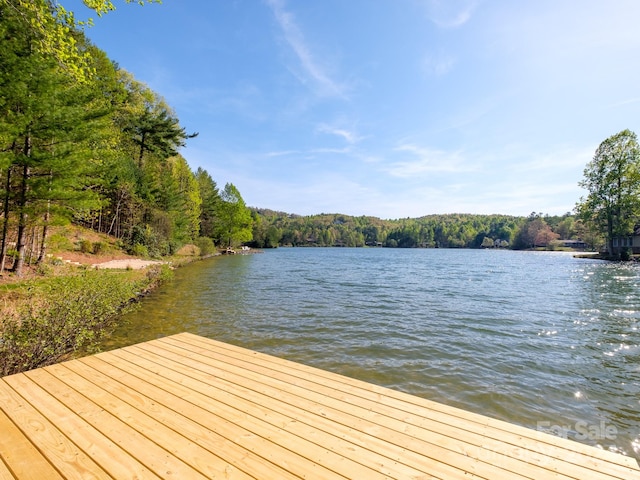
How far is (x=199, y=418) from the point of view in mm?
3328

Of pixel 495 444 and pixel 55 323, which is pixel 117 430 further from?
pixel 55 323

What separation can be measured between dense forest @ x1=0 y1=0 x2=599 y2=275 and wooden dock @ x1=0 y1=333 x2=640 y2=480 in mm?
6573

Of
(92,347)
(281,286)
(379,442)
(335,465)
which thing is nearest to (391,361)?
(379,442)

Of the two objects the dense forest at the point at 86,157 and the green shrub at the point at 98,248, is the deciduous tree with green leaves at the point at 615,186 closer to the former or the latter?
the dense forest at the point at 86,157

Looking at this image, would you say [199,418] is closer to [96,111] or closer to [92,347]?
[92,347]

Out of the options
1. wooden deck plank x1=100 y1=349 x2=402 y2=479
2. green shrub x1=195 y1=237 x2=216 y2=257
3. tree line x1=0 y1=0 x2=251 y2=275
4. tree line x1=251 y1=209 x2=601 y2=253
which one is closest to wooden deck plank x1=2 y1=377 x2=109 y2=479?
wooden deck plank x1=100 y1=349 x2=402 y2=479

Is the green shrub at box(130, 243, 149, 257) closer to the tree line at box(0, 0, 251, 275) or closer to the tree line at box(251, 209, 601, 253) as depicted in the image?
the tree line at box(0, 0, 251, 275)

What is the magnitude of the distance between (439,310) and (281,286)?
33.2 feet

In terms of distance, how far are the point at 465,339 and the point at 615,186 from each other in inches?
2051

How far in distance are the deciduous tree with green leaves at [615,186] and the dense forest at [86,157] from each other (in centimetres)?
3006

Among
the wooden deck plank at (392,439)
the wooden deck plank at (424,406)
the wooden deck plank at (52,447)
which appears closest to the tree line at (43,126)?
the wooden deck plank at (52,447)

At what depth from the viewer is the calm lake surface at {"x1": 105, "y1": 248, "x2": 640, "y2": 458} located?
18.7 feet

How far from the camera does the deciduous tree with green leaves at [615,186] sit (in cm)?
4191

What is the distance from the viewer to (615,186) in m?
43.6
